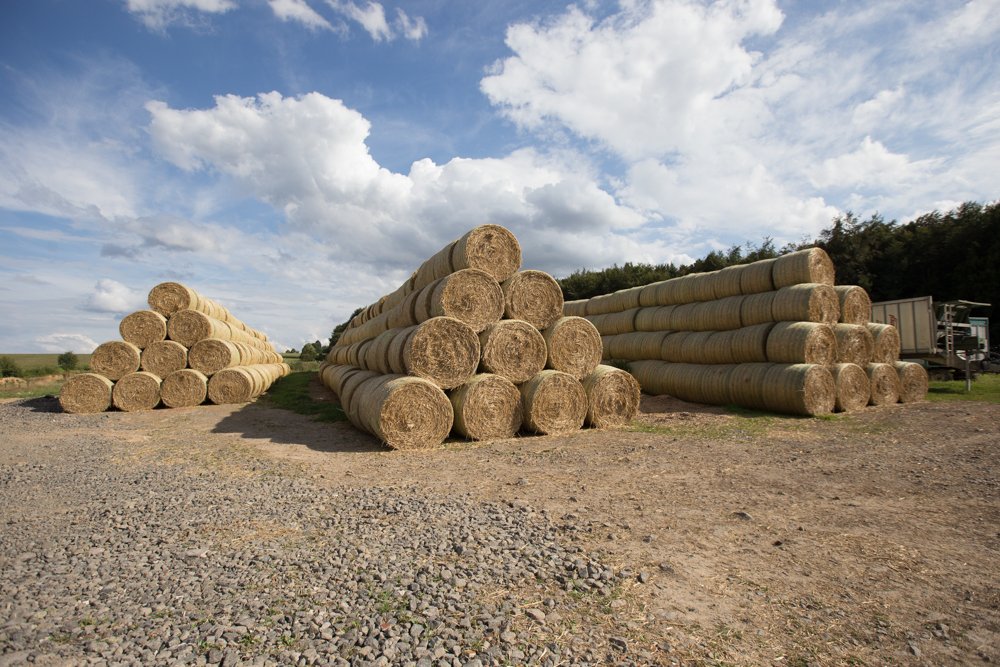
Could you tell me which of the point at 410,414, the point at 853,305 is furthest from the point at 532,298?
the point at 853,305

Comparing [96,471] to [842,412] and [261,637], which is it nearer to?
[261,637]

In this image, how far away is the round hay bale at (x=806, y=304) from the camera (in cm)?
1192

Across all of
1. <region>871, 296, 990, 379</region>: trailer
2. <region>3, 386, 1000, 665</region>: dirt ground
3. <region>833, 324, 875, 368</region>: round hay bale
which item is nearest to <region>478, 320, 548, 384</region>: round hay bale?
<region>3, 386, 1000, 665</region>: dirt ground

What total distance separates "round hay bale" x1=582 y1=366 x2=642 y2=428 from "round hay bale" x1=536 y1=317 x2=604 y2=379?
24cm

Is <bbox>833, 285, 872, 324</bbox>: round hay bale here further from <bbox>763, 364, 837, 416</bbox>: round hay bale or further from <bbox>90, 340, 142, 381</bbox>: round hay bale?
<bbox>90, 340, 142, 381</bbox>: round hay bale

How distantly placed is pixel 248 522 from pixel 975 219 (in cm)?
3407

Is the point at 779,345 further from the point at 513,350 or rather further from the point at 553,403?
the point at 513,350

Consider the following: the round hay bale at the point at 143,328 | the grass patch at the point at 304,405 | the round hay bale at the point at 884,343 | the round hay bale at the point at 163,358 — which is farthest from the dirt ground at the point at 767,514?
the round hay bale at the point at 143,328

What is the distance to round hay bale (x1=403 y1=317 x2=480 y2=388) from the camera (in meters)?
8.87

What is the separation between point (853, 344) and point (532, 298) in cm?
751

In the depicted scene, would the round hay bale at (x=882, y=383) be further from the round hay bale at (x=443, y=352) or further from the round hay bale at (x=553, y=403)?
the round hay bale at (x=443, y=352)

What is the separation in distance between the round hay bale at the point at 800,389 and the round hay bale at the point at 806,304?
3.91ft

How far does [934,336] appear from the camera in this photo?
15.4 m

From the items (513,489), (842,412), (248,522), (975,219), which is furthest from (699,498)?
(975,219)
